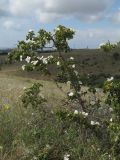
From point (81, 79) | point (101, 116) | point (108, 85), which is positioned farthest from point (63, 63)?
point (108, 85)

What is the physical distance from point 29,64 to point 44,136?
59.9 inches

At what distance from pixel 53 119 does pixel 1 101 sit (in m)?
1.65

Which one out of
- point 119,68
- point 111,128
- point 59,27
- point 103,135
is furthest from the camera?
point 119,68

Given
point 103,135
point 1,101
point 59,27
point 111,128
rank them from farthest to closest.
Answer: point 1,101
point 59,27
point 103,135
point 111,128

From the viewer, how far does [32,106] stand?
930 centimetres

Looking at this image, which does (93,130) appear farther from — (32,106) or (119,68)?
(119,68)

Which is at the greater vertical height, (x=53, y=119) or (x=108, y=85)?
(x=108, y=85)

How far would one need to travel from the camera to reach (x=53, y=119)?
30.4 feet

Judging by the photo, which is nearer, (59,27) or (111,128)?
(111,128)

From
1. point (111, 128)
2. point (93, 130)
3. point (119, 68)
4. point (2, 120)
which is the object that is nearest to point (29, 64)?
point (2, 120)

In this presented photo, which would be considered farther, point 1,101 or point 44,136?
point 1,101

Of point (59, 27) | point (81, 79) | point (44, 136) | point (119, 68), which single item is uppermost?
point (59, 27)

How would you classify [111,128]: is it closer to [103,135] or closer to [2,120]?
[103,135]

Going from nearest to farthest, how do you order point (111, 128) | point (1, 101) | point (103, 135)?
point (111, 128)
point (103, 135)
point (1, 101)
